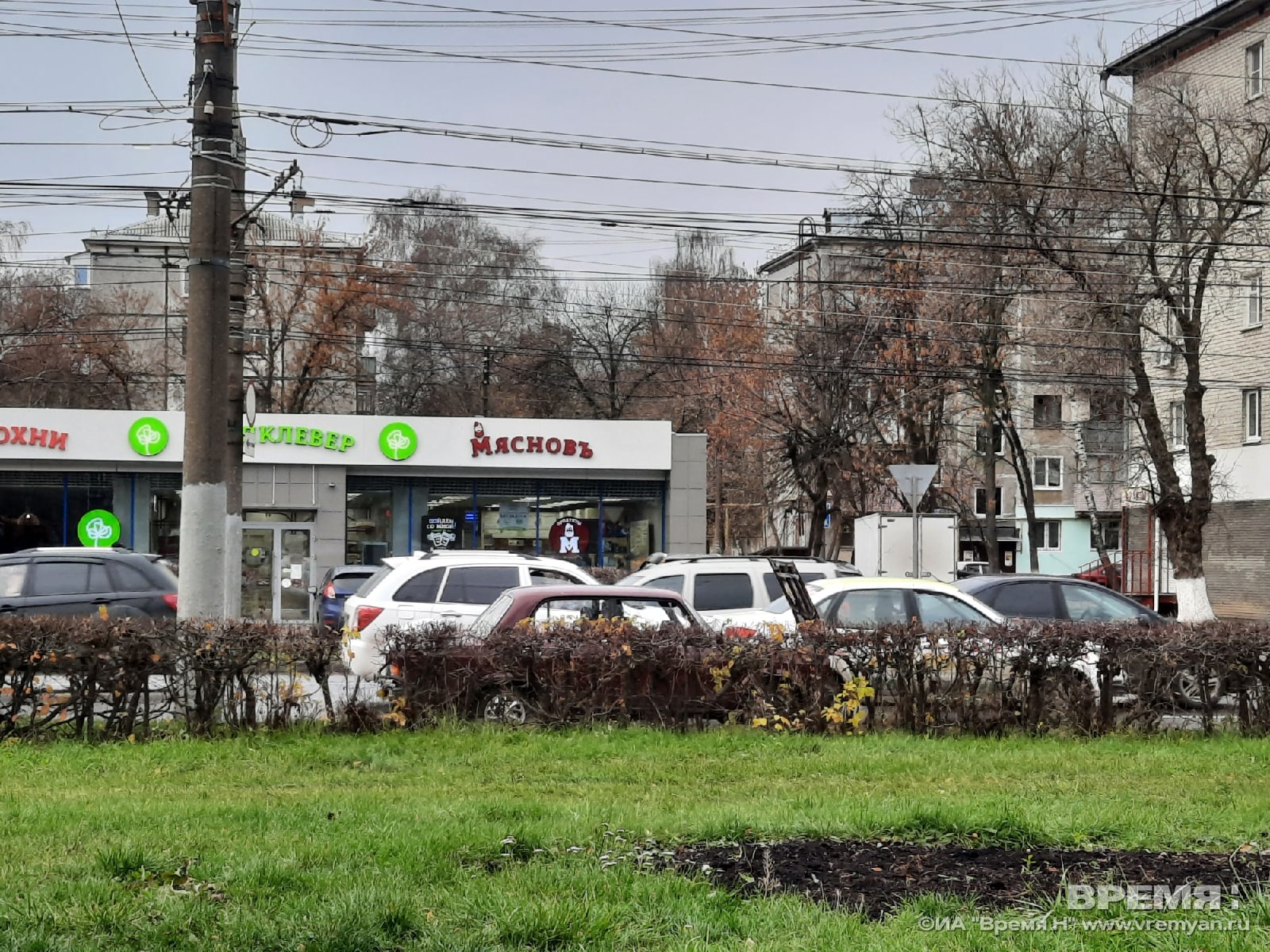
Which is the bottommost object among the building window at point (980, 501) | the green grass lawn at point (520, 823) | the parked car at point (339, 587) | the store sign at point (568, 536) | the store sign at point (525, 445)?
the green grass lawn at point (520, 823)

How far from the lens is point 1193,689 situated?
1223 cm

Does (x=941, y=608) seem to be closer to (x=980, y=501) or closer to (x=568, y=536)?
(x=568, y=536)

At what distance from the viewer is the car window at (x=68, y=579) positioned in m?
17.6

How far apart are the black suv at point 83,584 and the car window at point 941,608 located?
30.2 ft

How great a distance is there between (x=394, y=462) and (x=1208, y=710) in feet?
84.0

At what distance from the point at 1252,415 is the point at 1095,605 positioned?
26.0 metres

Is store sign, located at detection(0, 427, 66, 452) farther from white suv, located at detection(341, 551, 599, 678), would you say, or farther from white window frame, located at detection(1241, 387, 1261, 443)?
white window frame, located at detection(1241, 387, 1261, 443)

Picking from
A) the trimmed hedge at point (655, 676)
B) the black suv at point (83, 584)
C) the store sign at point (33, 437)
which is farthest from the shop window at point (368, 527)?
the trimmed hedge at point (655, 676)

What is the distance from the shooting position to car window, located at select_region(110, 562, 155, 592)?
17719mm

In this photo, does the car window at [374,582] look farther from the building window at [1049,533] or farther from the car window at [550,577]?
the building window at [1049,533]

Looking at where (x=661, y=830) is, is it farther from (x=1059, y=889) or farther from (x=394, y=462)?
(x=394, y=462)

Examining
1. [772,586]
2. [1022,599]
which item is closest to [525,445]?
[772,586]

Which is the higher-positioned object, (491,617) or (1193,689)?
(491,617)

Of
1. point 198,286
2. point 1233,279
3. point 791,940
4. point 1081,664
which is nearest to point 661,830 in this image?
point 791,940
